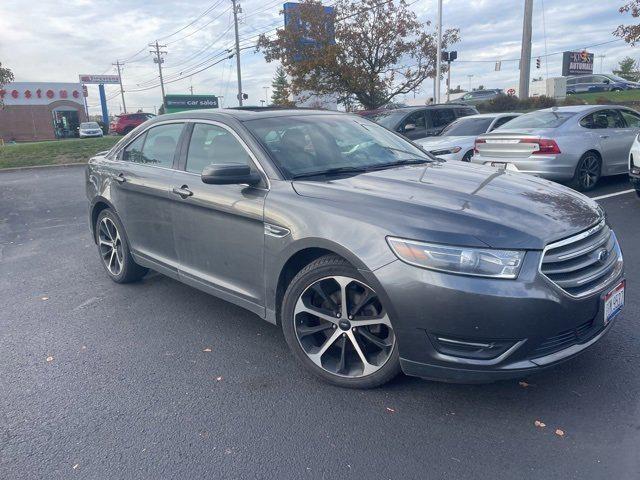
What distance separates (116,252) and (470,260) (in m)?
3.80

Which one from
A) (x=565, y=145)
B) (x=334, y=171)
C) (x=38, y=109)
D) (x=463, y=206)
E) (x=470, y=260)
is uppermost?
(x=38, y=109)

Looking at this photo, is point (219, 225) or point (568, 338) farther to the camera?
point (219, 225)

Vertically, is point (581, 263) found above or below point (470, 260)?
below

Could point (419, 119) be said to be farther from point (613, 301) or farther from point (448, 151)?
point (613, 301)

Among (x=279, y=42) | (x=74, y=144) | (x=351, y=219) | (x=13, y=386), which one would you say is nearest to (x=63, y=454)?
A: (x=13, y=386)

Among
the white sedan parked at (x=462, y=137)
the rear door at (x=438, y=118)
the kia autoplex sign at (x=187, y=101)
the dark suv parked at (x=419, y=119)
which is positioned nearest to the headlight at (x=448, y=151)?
the white sedan parked at (x=462, y=137)

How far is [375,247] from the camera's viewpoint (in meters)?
2.84

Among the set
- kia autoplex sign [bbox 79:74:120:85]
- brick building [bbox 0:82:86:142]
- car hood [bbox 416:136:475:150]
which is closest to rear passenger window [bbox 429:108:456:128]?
car hood [bbox 416:136:475:150]

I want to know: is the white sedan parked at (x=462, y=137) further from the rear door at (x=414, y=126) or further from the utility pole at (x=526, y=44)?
the utility pole at (x=526, y=44)

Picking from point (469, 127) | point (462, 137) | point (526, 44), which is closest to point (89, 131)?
point (526, 44)

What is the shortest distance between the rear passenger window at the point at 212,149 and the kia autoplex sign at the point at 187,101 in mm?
38321

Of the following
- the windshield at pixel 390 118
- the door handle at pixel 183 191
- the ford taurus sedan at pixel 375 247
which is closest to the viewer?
the ford taurus sedan at pixel 375 247

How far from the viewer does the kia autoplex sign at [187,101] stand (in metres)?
41.3

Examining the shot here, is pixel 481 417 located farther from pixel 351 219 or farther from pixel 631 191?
pixel 631 191
